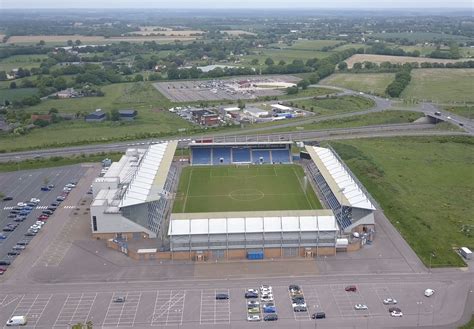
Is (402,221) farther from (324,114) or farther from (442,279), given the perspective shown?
(324,114)

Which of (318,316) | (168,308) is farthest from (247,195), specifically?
(318,316)

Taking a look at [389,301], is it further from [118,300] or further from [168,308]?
[118,300]

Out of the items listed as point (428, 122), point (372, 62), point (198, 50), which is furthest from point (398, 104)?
point (198, 50)

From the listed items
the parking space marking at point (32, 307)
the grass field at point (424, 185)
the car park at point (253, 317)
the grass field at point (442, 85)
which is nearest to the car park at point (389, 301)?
the grass field at point (424, 185)

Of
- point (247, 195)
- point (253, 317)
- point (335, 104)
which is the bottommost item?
point (335, 104)

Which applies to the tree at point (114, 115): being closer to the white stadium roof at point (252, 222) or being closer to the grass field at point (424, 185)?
the grass field at point (424, 185)
